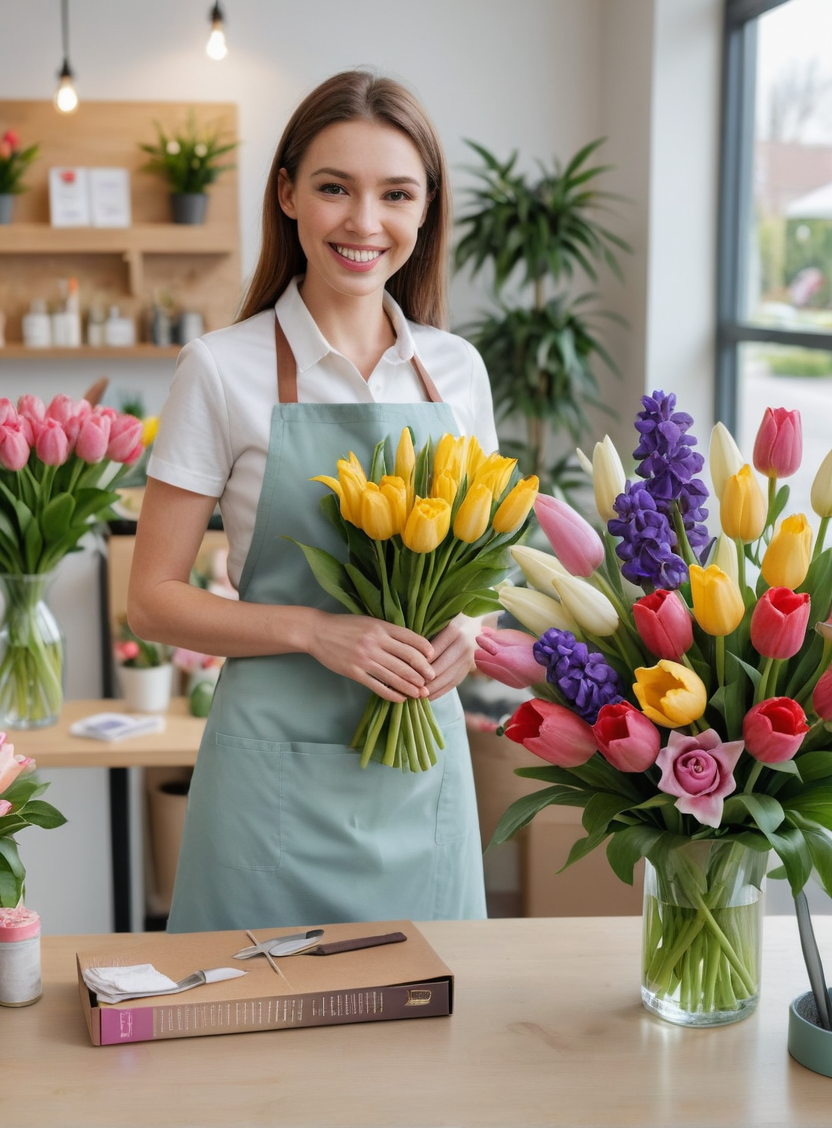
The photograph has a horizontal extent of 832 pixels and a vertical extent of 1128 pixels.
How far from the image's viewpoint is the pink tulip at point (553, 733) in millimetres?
1010

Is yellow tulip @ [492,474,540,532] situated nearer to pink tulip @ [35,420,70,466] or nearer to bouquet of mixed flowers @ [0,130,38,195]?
pink tulip @ [35,420,70,466]

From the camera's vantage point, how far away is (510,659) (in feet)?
3.48

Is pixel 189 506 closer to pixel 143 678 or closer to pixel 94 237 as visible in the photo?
pixel 143 678

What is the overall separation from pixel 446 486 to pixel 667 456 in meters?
0.29

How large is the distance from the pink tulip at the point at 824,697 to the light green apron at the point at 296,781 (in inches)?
26.8

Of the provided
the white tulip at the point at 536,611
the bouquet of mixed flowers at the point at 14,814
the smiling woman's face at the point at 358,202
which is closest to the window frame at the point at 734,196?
the smiling woman's face at the point at 358,202

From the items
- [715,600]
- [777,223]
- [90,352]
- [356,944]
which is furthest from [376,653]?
[90,352]

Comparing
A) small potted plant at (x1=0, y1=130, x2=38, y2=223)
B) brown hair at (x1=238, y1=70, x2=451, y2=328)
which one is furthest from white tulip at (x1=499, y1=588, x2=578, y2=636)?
small potted plant at (x1=0, y1=130, x2=38, y2=223)

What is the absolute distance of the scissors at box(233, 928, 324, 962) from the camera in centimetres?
120

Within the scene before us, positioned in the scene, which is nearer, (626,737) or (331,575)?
(626,737)

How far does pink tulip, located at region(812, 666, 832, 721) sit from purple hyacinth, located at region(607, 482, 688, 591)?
0.13 metres

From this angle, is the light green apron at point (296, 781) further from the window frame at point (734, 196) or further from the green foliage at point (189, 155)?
the green foliage at point (189, 155)

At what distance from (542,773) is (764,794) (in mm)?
181

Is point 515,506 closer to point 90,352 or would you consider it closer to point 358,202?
point 358,202
